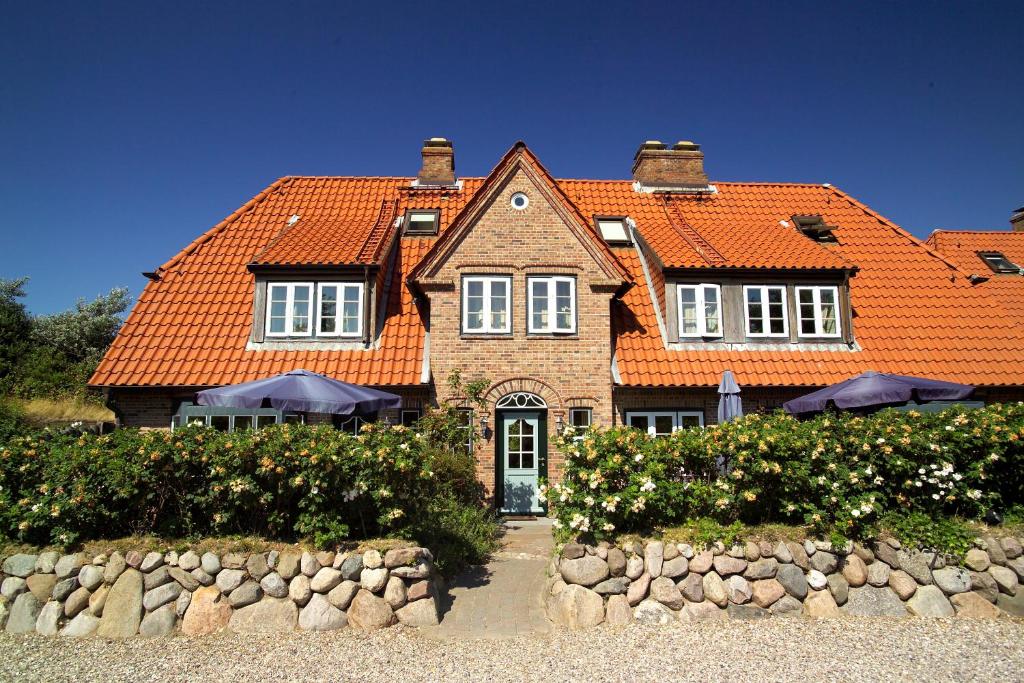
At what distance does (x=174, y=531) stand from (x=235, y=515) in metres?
0.70

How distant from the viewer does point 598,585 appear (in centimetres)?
709

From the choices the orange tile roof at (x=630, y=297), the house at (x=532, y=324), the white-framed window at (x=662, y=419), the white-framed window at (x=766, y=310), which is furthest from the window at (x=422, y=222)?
the white-framed window at (x=766, y=310)

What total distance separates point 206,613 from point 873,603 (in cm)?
780

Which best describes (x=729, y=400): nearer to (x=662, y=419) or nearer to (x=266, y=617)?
(x=662, y=419)

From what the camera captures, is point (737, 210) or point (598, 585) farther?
point (737, 210)

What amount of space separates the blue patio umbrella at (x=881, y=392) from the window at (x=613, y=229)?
6981 millimetres

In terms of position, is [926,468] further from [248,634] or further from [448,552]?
[248,634]

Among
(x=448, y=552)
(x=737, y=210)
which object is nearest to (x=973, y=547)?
(x=448, y=552)

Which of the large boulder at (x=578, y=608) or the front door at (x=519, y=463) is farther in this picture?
the front door at (x=519, y=463)

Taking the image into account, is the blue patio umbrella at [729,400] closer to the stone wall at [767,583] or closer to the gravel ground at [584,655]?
the stone wall at [767,583]

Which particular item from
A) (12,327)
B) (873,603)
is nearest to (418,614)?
(873,603)

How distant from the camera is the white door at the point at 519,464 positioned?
1310 cm

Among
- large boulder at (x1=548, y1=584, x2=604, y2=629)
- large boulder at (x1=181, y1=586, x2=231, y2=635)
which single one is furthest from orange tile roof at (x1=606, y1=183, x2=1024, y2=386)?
large boulder at (x1=181, y1=586, x2=231, y2=635)

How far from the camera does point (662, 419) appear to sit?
44.7 ft
